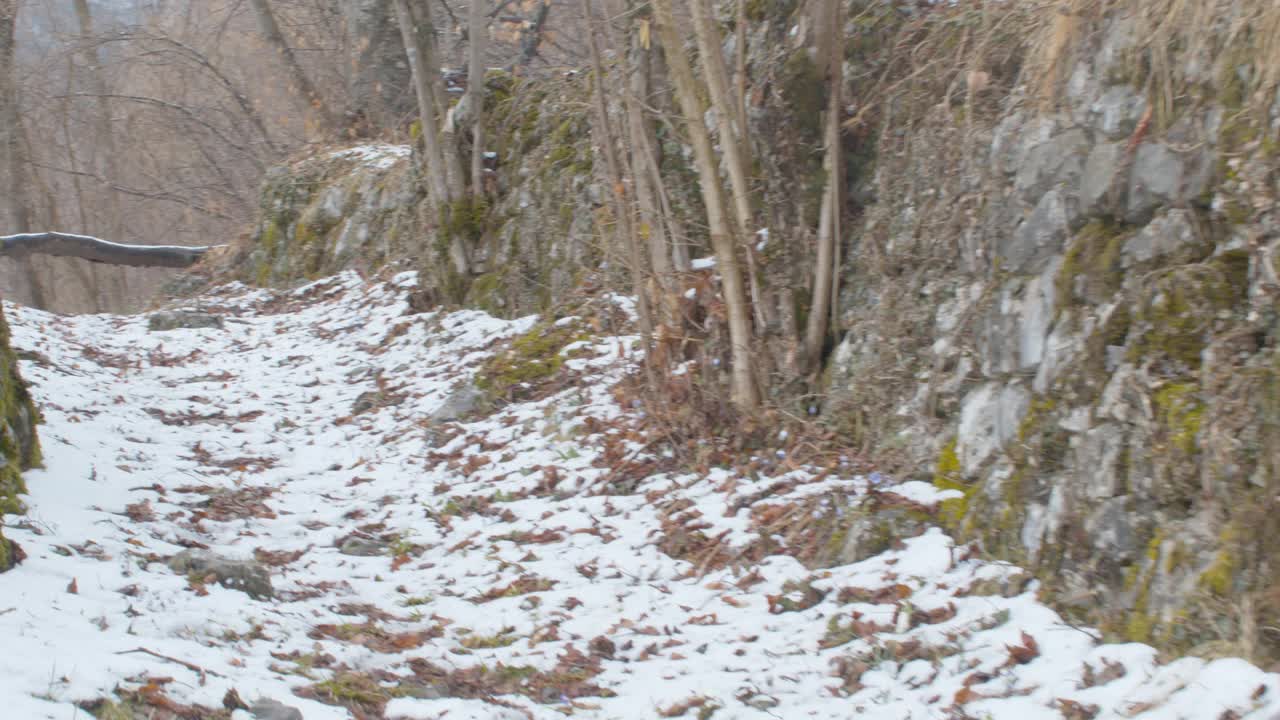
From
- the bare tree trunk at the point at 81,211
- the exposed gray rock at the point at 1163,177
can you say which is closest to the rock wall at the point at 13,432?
the exposed gray rock at the point at 1163,177

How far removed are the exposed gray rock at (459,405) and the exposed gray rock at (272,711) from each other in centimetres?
456

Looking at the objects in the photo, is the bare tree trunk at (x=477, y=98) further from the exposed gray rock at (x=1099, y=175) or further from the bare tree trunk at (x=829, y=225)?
the exposed gray rock at (x=1099, y=175)

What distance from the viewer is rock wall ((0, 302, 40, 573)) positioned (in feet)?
15.4

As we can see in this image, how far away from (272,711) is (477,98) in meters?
7.92

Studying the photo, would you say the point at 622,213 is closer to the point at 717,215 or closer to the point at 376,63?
the point at 717,215

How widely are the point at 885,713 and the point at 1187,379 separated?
165cm

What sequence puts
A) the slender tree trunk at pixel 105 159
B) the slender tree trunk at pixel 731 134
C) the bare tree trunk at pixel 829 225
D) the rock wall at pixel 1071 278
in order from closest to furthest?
the rock wall at pixel 1071 278, the slender tree trunk at pixel 731 134, the bare tree trunk at pixel 829 225, the slender tree trunk at pixel 105 159

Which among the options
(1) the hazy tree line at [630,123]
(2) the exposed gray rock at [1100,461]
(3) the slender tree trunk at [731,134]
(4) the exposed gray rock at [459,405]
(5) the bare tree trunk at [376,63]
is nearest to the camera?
(2) the exposed gray rock at [1100,461]

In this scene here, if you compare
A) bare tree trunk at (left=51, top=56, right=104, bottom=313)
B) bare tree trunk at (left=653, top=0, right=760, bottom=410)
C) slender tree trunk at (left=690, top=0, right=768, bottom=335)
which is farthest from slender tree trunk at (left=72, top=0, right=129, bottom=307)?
slender tree trunk at (left=690, top=0, right=768, bottom=335)

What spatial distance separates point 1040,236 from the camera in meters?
4.30

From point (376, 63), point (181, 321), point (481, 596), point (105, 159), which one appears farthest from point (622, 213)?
point (105, 159)

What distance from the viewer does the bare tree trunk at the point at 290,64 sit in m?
16.0

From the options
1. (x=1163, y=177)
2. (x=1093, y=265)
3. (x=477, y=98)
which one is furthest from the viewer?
(x=477, y=98)

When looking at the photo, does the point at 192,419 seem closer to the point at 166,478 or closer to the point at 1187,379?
the point at 166,478
